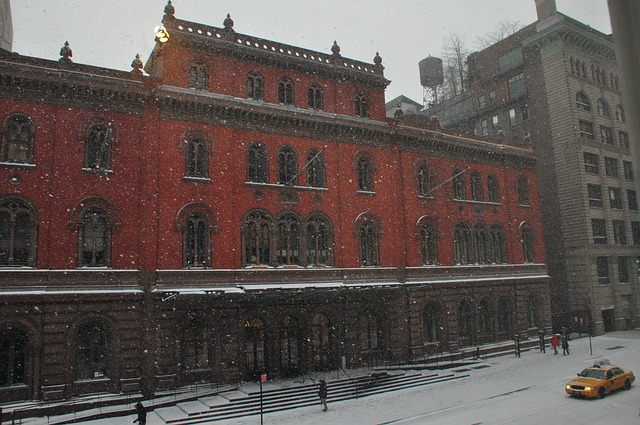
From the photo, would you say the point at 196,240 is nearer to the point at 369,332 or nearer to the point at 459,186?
the point at 369,332

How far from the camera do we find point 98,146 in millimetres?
25453

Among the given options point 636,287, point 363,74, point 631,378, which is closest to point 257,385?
point 631,378

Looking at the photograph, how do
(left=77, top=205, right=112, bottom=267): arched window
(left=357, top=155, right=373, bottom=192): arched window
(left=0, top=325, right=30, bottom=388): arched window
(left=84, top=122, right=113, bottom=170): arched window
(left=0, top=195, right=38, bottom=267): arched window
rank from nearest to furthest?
(left=0, top=325, right=30, bottom=388): arched window < (left=0, top=195, right=38, bottom=267): arched window < (left=77, top=205, right=112, bottom=267): arched window < (left=84, top=122, right=113, bottom=170): arched window < (left=357, top=155, right=373, bottom=192): arched window

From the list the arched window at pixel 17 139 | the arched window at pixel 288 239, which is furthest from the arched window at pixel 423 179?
the arched window at pixel 17 139

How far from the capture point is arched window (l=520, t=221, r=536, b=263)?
1639 inches

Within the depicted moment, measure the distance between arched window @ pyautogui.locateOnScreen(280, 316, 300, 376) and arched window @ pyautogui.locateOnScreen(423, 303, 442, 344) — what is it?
10.0 metres

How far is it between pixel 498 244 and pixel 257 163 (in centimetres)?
2171

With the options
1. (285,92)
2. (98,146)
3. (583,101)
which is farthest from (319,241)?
(583,101)

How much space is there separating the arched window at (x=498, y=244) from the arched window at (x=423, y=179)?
23.6 feet

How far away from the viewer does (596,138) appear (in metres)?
46.4

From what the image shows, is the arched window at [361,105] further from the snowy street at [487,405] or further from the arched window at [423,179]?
the snowy street at [487,405]

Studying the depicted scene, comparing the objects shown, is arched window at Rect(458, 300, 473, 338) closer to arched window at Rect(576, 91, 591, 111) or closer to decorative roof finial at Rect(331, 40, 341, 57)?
decorative roof finial at Rect(331, 40, 341, 57)

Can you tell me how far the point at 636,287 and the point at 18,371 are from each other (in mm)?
49351

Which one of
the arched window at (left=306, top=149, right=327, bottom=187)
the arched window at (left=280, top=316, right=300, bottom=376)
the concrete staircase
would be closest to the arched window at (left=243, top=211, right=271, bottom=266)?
the arched window at (left=280, top=316, right=300, bottom=376)
